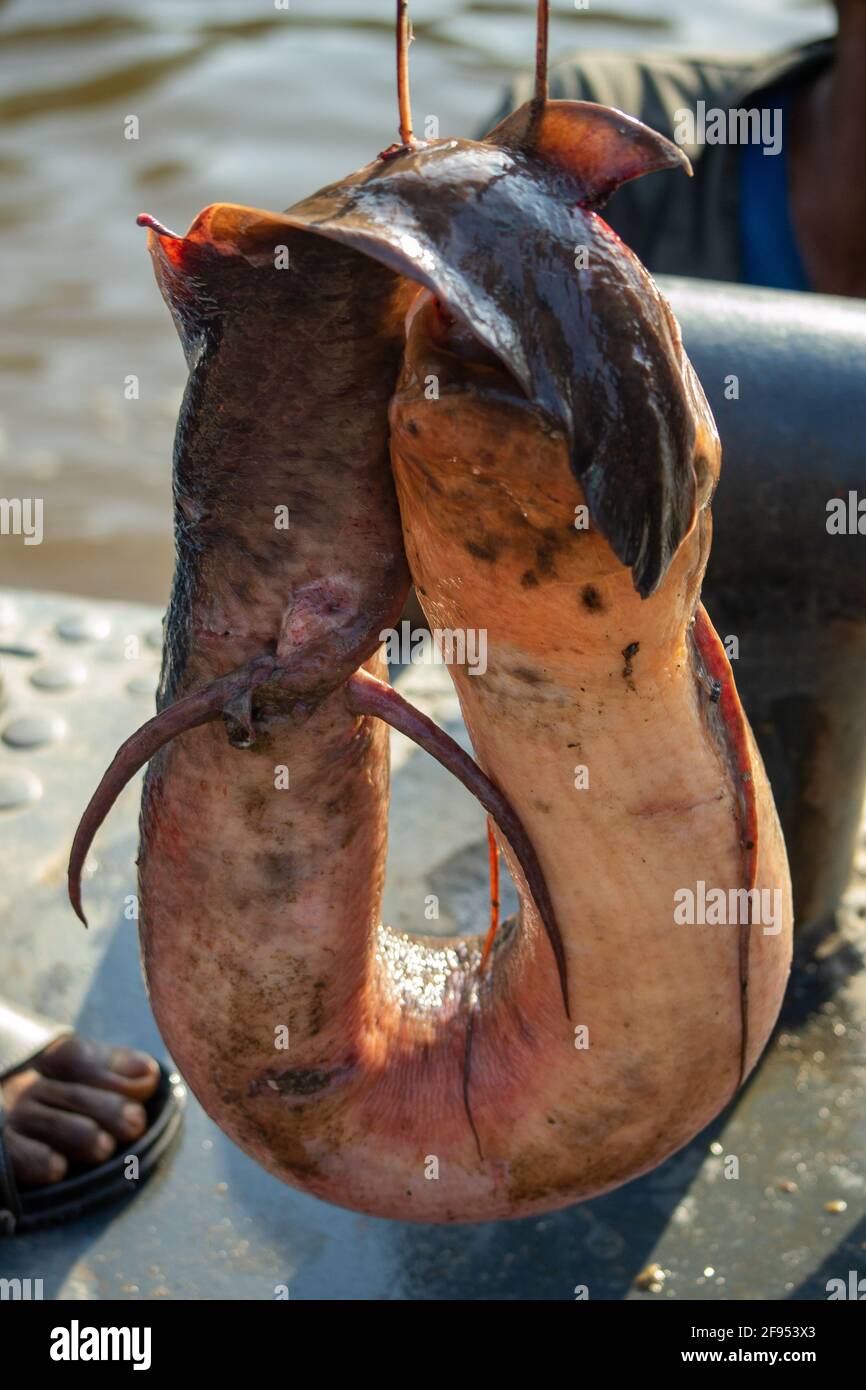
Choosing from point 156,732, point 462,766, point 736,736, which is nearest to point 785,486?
point 736,736

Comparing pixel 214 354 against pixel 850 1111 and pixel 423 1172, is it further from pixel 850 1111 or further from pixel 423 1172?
pixel 850 1111

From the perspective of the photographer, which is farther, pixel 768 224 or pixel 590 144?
pixel 768 224

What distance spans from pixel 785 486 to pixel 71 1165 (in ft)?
4.11

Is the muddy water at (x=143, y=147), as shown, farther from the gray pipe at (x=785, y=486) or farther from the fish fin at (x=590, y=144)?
the fish fin at (x=590, y=144)

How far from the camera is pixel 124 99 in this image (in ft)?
28.1

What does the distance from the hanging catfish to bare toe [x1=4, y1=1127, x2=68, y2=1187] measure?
1.64ft

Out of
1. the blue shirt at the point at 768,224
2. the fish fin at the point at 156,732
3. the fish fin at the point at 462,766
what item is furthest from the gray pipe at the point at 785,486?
the blue shirt at the point at 768,224

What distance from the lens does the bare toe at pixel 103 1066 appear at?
2.05 meters

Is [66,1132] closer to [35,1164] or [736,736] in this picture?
[35,1164]

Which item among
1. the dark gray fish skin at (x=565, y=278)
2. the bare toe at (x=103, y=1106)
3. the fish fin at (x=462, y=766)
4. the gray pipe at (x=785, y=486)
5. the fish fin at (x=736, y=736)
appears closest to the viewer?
the dark gray fish skin at (x=565, y=278)

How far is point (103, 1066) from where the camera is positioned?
2.07 m

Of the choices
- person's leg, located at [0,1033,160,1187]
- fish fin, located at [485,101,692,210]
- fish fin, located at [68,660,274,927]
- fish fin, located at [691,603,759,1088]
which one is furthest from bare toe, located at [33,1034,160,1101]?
fish fin, located at [485,101,692,210]

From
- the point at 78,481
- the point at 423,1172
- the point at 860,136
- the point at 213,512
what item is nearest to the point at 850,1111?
the point at 423,1172

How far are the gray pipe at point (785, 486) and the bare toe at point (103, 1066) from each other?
3.21ft
